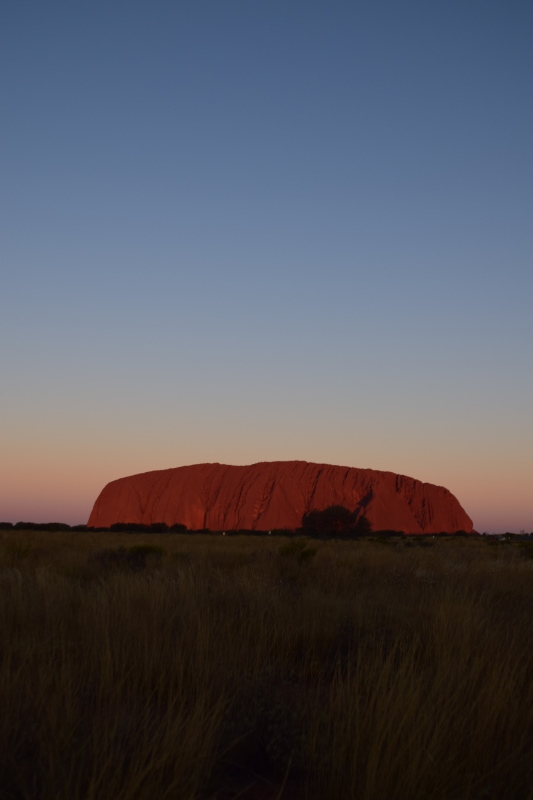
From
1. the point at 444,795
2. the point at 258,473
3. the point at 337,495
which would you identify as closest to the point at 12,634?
the point at 444,795

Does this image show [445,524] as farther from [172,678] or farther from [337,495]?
[172,678]

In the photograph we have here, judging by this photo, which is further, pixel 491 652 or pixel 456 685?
pixel 491 652

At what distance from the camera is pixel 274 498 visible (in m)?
79.9

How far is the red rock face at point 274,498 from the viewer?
7781 centimetres

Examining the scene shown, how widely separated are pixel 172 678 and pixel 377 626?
2635 mm

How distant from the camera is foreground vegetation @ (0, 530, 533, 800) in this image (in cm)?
259

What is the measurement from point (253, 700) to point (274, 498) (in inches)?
3041

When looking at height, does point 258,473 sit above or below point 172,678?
above

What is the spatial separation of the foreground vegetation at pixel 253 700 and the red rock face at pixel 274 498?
69229 millimetres

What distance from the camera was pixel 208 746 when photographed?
2773 mm

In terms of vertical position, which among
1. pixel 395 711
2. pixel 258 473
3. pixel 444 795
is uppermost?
pixel 258 473

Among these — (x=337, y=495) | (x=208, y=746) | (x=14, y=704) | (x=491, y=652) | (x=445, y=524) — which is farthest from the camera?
(x=445, y=524)

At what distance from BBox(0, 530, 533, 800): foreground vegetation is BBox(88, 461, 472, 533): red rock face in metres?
69.2

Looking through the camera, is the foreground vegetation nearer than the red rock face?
Yes
